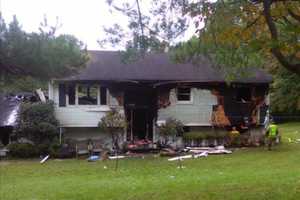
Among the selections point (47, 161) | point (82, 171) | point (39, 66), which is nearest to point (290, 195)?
point (39, 66)

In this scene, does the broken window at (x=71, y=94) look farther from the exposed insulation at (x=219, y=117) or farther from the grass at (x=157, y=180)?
the exposed insulation at (x=219, y=117)

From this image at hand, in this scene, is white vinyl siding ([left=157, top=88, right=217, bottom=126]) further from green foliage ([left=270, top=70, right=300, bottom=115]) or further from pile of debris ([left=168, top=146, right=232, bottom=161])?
green foliage ([left=270, top=70, right=300, bottom=115])

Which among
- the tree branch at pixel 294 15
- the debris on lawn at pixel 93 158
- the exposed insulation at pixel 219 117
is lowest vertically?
the debris on lawn at pixel 93 158

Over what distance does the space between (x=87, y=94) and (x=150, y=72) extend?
414 centimetres

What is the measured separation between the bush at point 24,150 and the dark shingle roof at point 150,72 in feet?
16.4

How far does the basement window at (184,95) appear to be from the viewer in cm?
Answer: 3769

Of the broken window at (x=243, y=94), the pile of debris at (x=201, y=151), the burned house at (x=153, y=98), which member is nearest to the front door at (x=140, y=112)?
the burned house at (x=153, y=98)

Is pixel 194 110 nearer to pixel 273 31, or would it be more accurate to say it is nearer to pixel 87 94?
pixel 87 94

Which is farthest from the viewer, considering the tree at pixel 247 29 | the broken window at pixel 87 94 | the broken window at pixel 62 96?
the broken window at pixel 87 94

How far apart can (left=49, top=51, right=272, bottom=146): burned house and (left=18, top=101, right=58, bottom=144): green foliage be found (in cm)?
128

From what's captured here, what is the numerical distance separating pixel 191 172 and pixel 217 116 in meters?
14.6

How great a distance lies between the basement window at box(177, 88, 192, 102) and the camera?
3769cm

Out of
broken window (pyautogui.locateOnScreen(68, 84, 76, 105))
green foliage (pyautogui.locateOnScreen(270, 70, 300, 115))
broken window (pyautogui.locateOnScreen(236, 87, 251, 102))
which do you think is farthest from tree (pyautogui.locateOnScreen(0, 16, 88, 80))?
green foliage (pyautogui.locateOnScreen(270, 70, 300, 115))

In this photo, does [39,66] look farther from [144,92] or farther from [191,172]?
[144,92]
